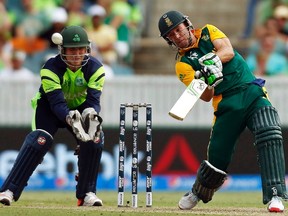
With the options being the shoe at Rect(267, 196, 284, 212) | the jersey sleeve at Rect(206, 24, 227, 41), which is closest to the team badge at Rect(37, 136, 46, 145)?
the jersey sleeve at Rect(206, 24, 227, 41)

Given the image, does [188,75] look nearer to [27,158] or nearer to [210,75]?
[210,75]

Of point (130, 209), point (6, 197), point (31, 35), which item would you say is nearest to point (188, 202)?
point (130, 209)

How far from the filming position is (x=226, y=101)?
988 centimetres

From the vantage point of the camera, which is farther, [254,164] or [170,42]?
[254,164]

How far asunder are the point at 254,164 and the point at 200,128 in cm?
93

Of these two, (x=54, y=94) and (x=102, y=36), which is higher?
(x=102, y=36)

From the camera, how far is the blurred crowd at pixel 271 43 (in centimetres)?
1722

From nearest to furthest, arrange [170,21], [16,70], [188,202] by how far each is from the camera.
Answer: [170,21] < [188,202] < [16,70]

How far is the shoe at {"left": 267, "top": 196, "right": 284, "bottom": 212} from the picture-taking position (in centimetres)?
948

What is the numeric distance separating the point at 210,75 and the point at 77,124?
1370 millimetres

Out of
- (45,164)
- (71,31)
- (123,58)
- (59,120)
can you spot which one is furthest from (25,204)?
(123,58)

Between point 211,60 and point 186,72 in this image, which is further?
point 186,72

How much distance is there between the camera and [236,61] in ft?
32.7

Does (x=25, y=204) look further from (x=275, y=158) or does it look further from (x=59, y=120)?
(x=275, y=158)
